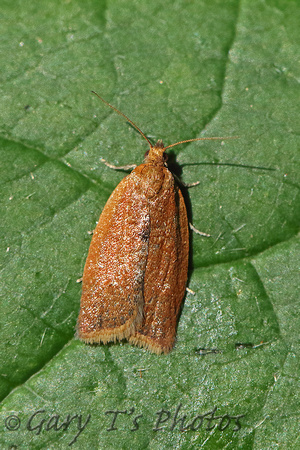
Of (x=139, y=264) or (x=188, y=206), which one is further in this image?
(x=188, y=206)

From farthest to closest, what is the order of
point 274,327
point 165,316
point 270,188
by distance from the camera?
point 270,188
point 274,327
point 165,316

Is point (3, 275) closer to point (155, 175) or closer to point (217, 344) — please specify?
point (155, 175)

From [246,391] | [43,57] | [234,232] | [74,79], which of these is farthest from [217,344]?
[43,57]

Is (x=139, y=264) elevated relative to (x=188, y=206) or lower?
lower

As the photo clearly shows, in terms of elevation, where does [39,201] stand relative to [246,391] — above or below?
above
